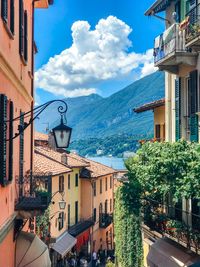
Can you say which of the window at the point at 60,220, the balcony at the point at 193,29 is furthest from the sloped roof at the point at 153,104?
the window at the point at 60,220

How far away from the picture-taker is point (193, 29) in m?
16.0

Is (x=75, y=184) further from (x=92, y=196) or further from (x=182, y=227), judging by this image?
(x=182, y=227)

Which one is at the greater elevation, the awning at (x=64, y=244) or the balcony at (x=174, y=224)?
Result: the balcony at (x=174, y=224)

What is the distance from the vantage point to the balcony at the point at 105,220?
53300 millimetres

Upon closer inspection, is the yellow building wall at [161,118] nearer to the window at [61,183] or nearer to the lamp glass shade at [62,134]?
the lamp glass shade at [62,134]

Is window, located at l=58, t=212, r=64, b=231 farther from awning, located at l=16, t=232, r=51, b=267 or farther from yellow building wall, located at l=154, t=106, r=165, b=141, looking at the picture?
awning, located at l=16, t=232, r=51, b=267

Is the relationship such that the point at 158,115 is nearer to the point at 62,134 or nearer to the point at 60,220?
the point at 62,134

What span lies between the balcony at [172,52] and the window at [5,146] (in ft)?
25.3

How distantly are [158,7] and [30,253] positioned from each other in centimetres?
1243

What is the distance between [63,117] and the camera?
1088 centimetres

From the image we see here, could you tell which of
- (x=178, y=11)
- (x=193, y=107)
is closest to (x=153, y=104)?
(x=178, y=11)

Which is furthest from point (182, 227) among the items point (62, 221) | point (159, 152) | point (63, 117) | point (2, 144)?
point (62, 221)

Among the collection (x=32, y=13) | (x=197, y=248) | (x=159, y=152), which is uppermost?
(x=32, y=13)

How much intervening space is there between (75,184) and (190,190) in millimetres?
32490
